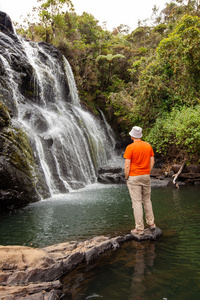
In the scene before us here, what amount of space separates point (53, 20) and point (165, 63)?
11.8 metres

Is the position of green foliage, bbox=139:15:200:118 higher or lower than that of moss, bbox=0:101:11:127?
higher

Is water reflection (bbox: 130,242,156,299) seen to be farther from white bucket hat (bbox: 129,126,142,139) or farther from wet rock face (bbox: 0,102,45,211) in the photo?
wet rock face (bbox: 0,102,45,211)

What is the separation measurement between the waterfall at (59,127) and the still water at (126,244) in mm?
2558

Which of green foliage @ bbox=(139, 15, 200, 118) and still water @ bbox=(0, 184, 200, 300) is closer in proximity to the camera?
still water @ bbox=(0, 184, 200, 300)

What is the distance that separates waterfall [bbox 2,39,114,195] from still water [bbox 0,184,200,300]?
101 inches

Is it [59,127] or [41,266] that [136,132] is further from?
[59,127]

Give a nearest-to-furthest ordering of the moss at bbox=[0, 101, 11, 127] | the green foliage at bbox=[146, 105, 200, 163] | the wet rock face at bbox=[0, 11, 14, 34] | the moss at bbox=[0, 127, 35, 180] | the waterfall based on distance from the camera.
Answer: the moss at bbox=[0, 127, 35, 180] → the moss at bbox=[0, 101, 11, 127] → the waterfall → the green foliage at bbox=[146, 105, 200, 163] → the wet rock face at bbox=[0, 11, 14, 34]

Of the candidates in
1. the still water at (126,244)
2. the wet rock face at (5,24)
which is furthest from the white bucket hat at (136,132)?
the wet rock face at (5,24)

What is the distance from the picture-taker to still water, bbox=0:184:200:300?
265 centimetres

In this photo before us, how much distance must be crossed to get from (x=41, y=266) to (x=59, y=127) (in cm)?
1101

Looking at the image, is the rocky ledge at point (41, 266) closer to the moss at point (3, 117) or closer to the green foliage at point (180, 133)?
the moss at point (3, 117)

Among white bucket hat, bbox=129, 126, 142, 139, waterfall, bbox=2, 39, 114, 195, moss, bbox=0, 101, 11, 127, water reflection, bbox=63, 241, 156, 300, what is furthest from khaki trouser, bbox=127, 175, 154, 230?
waterfall, bbox=2, 39, 114, 195

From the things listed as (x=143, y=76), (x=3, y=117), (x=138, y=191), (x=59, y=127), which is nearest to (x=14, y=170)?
(x=3, y=117)

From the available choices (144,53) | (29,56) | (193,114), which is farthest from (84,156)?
(144,53)
